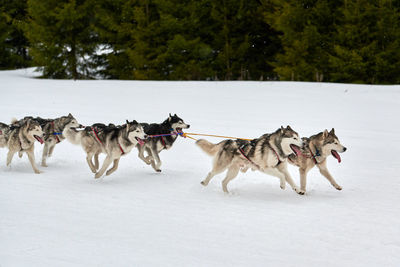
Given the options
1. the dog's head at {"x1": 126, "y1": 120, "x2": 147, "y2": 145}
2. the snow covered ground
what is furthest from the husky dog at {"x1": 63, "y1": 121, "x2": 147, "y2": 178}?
the snow covered ground

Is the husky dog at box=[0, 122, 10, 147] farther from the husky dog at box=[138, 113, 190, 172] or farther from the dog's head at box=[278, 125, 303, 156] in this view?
the dog's head at box=[278, 125, 303, 156]

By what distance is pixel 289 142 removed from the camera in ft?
18.8

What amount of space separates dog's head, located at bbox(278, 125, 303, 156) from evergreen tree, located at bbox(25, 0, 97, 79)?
63.4ft

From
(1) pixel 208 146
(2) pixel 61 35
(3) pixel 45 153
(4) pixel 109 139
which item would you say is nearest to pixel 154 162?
(4) pixel 109 139

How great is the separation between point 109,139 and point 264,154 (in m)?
2.74

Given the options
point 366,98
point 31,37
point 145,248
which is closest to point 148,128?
point 145,248

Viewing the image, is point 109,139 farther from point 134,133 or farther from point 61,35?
point 61,35

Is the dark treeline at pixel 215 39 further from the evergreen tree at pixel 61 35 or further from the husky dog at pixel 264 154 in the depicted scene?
Answer: the husky dog at pixel 264 154

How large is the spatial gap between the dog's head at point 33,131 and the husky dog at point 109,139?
23.1 inches

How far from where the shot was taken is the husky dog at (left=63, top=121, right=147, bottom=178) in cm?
680

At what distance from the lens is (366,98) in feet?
47.6

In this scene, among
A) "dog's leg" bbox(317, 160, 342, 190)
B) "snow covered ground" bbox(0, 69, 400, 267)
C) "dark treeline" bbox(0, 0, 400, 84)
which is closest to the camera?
"snow covered ground" bbox(0, 69, 400, 267)

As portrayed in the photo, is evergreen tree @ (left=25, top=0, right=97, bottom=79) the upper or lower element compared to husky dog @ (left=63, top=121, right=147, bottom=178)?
upper

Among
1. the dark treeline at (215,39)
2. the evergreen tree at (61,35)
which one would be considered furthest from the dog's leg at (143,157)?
the evergreen tree at (61,35)
